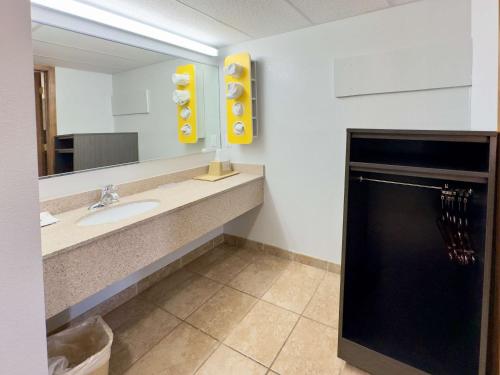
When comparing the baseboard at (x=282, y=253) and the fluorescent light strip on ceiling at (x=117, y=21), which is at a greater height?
the fluorescent light strip on ceiling at (x=117, y=21)

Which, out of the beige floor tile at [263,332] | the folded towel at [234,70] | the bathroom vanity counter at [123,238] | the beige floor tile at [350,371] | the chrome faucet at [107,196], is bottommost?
the beige floor tile at [350,371]

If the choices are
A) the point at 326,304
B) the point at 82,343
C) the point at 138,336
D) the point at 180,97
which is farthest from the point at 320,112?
the point at 82,343

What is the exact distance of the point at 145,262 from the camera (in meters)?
1.50

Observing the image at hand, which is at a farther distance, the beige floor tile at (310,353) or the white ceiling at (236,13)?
the white ceiling at (236,13)

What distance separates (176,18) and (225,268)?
2058 mm

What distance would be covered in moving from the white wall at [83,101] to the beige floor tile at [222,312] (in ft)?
4.70

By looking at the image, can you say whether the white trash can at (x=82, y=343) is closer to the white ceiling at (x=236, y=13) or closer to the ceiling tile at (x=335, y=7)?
the white ceiling at (x=236, y=13)

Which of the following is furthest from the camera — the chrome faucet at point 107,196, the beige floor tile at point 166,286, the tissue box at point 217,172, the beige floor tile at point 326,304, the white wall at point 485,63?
the tissue box at point 217,172

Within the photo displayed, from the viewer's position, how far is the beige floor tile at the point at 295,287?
2007 mm

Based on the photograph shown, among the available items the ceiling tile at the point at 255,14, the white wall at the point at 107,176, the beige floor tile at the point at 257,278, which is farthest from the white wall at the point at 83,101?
the beige floor tile at the point at 257,278

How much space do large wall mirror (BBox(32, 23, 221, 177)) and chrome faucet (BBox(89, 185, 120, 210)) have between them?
6.9 inches

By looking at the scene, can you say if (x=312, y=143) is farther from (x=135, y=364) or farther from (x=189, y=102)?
(x=135, y=364)

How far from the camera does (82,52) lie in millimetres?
1724

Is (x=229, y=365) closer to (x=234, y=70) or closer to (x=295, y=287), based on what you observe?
(x=295, y=287)
